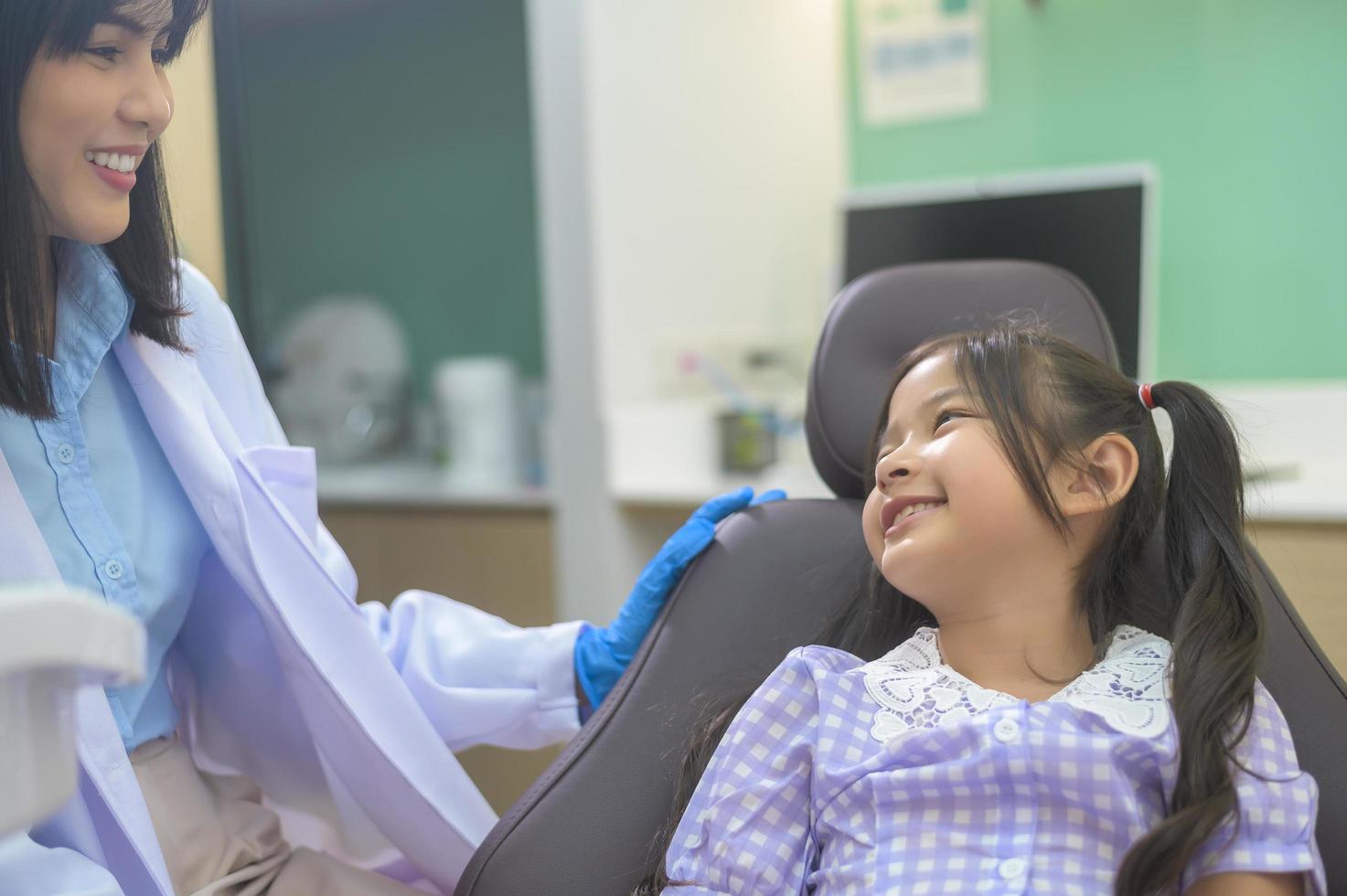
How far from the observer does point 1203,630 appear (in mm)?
970

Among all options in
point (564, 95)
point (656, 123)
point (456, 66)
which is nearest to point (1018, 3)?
point (656, 123)

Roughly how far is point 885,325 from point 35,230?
2.53 ft

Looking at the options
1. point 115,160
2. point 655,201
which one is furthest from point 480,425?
point 115,160

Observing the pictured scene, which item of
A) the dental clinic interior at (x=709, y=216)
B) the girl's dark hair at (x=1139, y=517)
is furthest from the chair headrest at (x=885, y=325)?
the dental clinic interior at (x=709, y=216)

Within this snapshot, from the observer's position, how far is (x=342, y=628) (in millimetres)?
1142

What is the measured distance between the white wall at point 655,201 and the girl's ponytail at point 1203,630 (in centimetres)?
132

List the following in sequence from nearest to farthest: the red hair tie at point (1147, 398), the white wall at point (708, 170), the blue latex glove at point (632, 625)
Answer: the red hair tie at point (1147, 398) < the blue latex glove at point (632, 625) < the white wall at point (708, 170)

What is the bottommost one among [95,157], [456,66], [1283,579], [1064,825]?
[1283,579]

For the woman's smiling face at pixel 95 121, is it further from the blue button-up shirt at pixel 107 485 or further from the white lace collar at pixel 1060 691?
the white lace collar at pixel 1060 691

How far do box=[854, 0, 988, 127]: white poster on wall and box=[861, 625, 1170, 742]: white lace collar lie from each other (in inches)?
69.8

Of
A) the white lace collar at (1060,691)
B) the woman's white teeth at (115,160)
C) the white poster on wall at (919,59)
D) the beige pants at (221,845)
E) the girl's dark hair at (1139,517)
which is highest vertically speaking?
the white poster on wall at (919,59)

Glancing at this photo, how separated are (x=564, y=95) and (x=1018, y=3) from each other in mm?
953

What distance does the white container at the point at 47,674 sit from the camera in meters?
0.52

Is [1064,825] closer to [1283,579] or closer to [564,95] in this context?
[1283,579]
